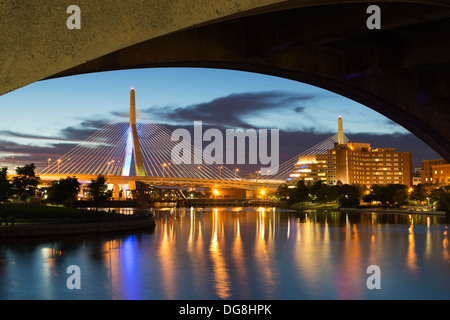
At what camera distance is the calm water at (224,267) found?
1434 centimetres

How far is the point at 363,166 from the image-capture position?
173 metres

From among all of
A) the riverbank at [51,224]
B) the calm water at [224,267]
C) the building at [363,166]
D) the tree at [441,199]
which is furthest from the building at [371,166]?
the calm water at [224,267]

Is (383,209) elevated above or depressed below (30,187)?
below

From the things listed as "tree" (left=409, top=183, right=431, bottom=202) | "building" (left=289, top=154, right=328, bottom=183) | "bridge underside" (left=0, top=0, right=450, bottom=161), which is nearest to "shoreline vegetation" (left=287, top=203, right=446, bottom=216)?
"tree" (left=409, top=183, right=431, bottom=202)

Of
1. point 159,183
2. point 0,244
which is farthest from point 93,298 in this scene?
point 159,183

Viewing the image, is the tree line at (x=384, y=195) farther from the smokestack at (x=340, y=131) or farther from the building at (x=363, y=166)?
the smokestack at (x=340, y=131)

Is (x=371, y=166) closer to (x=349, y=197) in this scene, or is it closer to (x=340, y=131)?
(x=340, y=131)

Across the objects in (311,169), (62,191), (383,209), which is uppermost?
(311,169)

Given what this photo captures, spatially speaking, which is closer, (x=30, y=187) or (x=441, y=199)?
(x=30, y=187)

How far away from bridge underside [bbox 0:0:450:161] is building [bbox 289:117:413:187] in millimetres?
158022

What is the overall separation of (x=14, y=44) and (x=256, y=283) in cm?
1275

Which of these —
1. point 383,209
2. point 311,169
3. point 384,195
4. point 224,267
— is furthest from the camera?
point 311,169

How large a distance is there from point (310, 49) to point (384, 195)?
79600 mm

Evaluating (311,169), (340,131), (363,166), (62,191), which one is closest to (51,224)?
(62,191)
